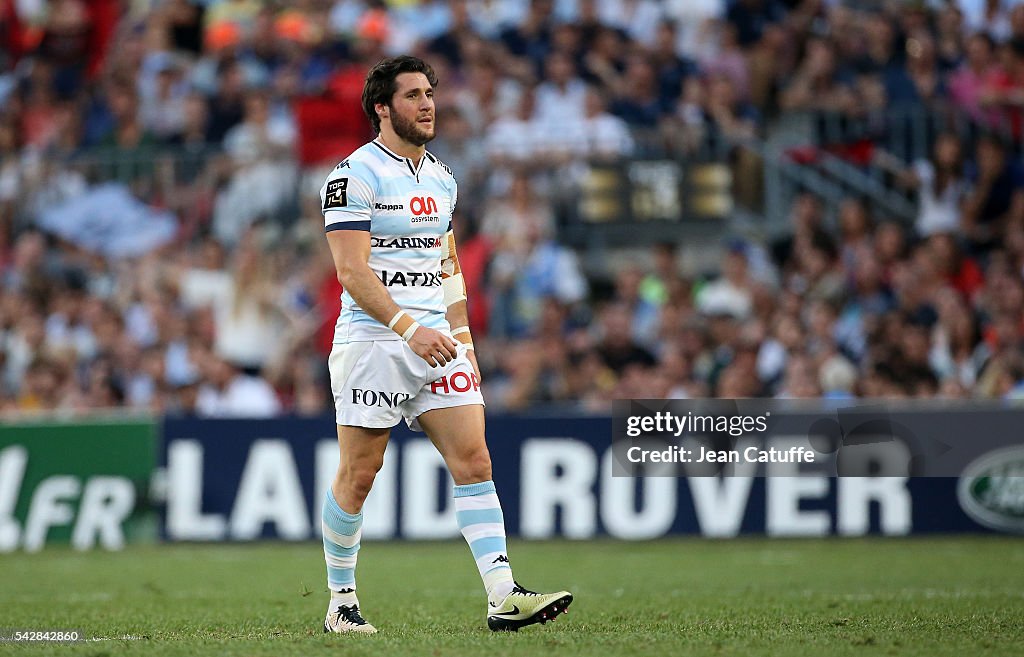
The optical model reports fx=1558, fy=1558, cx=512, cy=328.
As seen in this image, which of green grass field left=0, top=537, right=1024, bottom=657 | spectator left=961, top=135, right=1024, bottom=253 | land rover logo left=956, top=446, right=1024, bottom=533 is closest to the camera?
green grass field left=0, top=537, right=1024, bottom=657

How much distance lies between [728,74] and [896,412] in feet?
17.3

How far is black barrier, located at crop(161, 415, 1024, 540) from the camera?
13086 millimetres

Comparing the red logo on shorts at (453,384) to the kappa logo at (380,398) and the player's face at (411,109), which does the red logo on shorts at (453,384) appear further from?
the player's face at (411,109)

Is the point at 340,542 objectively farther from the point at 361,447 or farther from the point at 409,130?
the point at 409,130

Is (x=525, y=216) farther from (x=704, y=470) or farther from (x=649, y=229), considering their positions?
(x=704, y=470)

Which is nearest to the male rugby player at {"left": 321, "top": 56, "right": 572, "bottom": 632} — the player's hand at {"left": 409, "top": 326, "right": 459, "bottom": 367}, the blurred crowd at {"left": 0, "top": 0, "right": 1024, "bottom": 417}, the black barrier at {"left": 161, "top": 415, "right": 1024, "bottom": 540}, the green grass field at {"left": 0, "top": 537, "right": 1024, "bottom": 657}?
the player's hand at {"left": 409, "top": 326, "right": 459, "bottom": 367}

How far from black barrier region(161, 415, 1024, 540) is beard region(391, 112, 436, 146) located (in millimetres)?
7140

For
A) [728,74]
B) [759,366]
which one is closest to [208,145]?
[728,74]

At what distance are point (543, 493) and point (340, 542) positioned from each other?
6908mm

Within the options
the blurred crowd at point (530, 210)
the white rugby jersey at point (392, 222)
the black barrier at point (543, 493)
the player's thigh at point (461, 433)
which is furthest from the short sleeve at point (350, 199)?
the blurred crowd at point (530, 210)

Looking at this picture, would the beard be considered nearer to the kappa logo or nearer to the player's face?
the player's face

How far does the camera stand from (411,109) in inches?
271

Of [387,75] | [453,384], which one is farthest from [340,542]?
[387,75]

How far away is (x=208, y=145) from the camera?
18234 mm
